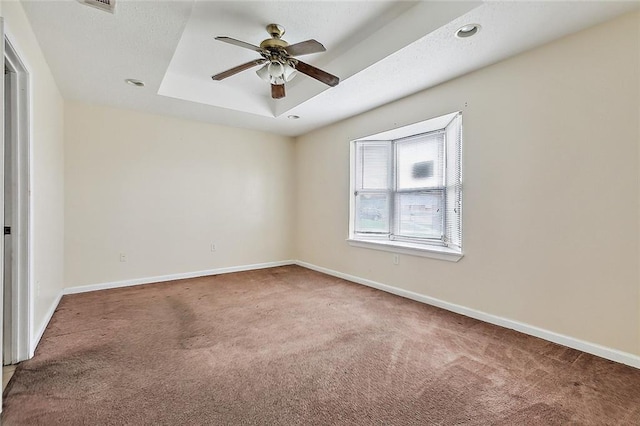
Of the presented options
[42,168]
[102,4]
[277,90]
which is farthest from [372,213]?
[42,168]

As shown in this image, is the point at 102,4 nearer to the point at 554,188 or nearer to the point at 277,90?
the point at 277,90

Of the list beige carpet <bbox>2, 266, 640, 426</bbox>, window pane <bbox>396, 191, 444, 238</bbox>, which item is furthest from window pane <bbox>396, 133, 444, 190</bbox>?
beige carpet <bbox>2, 266, 640, 426</bbox>

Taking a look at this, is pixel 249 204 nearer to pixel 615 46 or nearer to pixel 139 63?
pixel 139 63

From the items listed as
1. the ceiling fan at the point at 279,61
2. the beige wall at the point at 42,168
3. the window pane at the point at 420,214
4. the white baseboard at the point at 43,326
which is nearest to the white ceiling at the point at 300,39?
the beige wall at the point at 42,168

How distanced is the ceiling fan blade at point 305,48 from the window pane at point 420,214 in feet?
7.46

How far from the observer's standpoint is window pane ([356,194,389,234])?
4359 mm

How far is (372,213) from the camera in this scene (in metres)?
4.48

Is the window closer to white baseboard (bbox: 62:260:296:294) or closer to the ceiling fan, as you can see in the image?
the ceiling fan

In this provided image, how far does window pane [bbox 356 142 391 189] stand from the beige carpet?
1968 millimetres

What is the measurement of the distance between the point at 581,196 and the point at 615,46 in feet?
3.57

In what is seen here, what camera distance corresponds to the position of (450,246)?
345 centimetres

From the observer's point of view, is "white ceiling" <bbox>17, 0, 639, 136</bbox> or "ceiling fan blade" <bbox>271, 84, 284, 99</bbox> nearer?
"white ceiling" <bbox>17, 0, 639, 136</bbox>

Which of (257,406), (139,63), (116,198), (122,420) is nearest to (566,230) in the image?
(257,406)

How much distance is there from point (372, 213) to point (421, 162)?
40.6 inches
